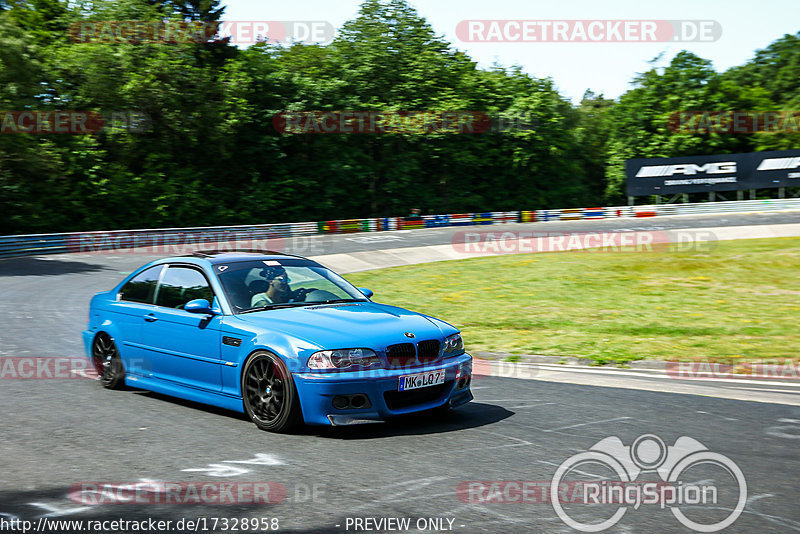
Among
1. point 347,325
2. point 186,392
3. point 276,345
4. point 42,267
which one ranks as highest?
point 347,325

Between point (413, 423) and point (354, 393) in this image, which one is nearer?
point (354, 393)

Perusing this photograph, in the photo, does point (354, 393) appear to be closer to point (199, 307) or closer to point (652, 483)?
point (199, 307)

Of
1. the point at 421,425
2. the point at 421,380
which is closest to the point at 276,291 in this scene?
the point at 421,380

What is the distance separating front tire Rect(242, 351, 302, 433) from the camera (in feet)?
20.6

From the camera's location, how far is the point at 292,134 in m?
47.9

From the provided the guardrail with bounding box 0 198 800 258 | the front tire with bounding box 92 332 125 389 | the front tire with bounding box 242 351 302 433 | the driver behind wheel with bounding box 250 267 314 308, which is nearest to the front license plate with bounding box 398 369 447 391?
the front tire with bounding box 242 351 302 433

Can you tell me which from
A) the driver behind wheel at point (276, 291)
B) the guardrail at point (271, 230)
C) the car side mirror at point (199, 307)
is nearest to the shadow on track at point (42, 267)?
the guardrail at point (271, 230)

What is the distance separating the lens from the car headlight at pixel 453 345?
266 inches

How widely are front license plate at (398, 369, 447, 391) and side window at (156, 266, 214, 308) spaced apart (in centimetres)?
207

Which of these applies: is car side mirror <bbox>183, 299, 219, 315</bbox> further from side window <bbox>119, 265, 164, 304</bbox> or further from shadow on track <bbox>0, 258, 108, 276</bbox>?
shadow on track <bbox>0, 258, 108, 276</bbox>

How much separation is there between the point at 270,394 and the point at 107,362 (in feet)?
9.43

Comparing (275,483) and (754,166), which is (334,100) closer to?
(754,166)

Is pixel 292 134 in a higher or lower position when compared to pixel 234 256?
higher

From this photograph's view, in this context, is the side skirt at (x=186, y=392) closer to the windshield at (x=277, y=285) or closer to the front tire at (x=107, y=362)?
the front tire at (x=107, y=362)
